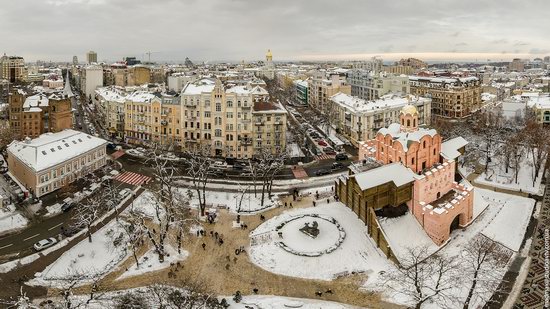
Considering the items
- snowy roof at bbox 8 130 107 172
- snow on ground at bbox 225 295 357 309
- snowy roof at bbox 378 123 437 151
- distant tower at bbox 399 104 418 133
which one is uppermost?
distant tower at bbox 399 104 418 133

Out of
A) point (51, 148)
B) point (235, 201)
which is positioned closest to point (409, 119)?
point (235, 201)

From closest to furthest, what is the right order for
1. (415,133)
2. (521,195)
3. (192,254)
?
(192,254) < (415,133) < (521,195)

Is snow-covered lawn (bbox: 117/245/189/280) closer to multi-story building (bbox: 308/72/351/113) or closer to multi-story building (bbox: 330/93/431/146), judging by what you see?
multi-story building (bbox: 330/93/431/146)

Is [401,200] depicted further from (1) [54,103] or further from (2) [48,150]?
(1) [54,103]

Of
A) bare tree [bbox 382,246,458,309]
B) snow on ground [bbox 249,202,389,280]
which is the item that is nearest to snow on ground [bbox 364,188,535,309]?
bare tree [bbox 382,246,458,309]

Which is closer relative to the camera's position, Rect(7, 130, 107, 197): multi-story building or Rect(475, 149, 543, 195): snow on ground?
Rect(7, 130, 107, 197): multi-story building

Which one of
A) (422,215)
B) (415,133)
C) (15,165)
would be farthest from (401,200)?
(15,165)
